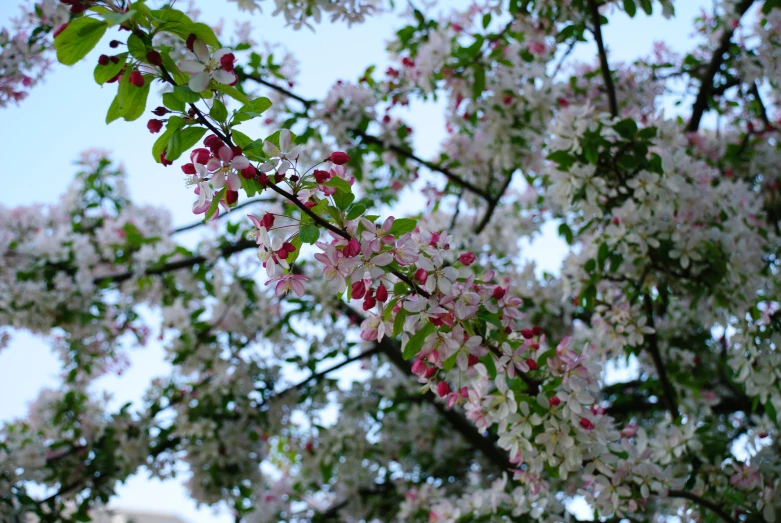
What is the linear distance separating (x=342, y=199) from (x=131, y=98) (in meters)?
0.42

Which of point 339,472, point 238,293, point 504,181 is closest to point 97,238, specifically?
point 238,293

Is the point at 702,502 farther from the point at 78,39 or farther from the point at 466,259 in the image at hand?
the point at 78,39

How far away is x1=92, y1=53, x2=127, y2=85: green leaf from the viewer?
1.08m

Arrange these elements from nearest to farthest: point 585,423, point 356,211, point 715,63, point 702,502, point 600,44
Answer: point 356,211 < point 585,423 < point 702,502 < point 600,44 < point 715,63

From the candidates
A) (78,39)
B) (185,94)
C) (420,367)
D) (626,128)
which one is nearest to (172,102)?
(185,94)

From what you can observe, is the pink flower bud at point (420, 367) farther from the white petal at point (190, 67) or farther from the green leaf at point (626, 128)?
the green leaf at point (626, 128)

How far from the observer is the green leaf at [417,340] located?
1337 mm

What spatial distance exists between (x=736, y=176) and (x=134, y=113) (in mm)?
4082

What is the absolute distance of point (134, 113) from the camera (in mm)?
1124

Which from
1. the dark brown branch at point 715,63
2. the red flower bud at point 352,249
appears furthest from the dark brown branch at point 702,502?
the dark brown branch at point 715,63

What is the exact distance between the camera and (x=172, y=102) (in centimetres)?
111

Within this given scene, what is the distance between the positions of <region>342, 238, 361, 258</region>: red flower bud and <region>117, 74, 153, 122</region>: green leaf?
1.43 ft

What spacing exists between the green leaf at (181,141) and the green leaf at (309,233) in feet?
0.80

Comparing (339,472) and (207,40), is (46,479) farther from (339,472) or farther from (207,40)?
(207,40)
